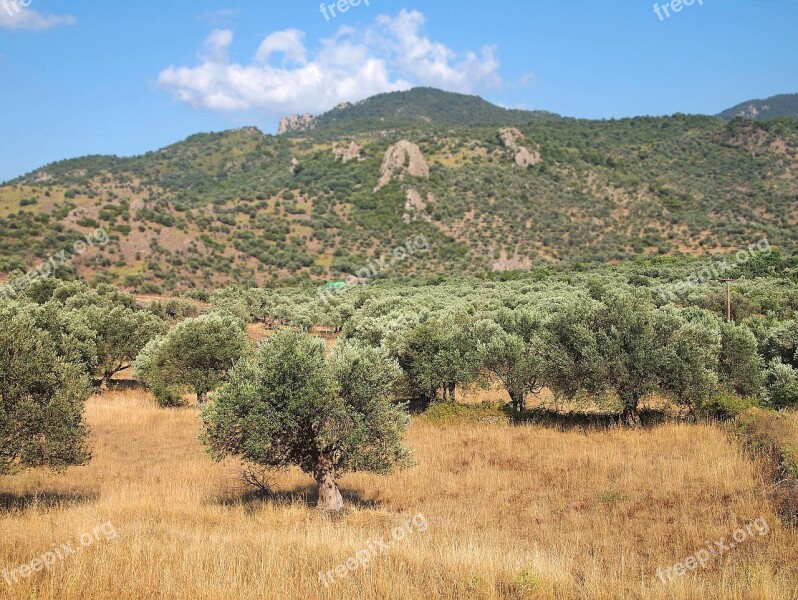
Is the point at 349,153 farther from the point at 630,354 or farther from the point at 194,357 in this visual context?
the point at 630,354

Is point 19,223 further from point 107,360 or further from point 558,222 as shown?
point 558,222

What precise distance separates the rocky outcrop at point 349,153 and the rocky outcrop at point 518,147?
4032 centimetres

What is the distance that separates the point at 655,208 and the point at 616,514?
11089cm

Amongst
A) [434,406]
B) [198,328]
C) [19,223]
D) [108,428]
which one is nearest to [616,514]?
[434,406]

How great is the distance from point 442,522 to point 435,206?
111306 millimetres

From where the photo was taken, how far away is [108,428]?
2055 centimetres

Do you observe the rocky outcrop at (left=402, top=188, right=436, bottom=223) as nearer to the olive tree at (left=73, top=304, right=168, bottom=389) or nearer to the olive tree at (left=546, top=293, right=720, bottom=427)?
the olive tree at (left=73, top=304, right=168, bottom=389)

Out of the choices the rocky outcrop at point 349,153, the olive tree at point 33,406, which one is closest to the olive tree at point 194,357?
the olive tree at point 33,406

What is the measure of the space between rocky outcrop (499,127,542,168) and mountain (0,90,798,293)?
0.35 metres

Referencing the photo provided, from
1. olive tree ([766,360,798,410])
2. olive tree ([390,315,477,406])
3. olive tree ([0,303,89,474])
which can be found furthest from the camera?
olive tree ([390,315,477,406])

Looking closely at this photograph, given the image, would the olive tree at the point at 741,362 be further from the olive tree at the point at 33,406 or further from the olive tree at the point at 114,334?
the olive tree at the point at 114,334

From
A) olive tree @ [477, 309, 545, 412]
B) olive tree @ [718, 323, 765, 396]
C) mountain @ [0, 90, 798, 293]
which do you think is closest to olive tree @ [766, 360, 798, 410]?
olive tree @ [718, 323, 765, 396]

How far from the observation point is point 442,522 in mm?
10898

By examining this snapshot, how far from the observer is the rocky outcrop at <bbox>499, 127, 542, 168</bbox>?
427 feet
